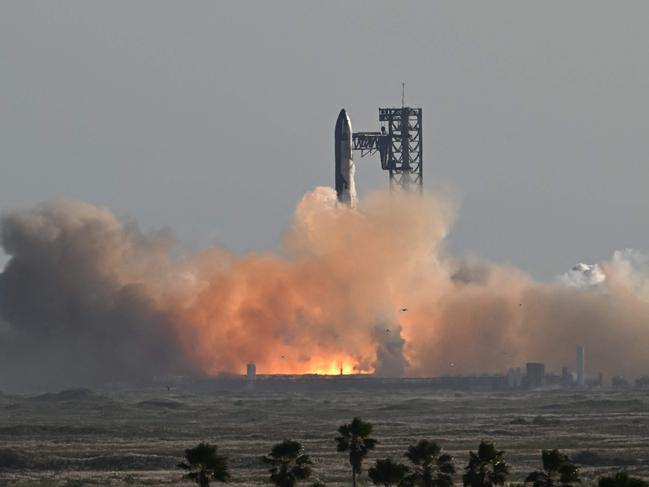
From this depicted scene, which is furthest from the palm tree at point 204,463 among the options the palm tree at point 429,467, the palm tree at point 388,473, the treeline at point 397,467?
the palm tree at point 429,467

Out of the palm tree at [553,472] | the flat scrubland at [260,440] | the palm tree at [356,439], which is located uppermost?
the flat scrubland at [260,440]

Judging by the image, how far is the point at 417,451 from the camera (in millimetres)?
104938

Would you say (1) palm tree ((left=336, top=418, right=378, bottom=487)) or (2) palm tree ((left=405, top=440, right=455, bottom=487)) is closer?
(1) palm tree ((left=336, top=418, right=378, bottom=487))

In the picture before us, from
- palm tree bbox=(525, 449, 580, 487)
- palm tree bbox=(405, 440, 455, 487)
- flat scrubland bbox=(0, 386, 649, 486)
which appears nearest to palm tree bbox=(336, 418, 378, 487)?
palm tree bbox=(405, 440, 455, 487)

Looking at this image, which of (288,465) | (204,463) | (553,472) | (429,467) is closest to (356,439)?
(429,467)

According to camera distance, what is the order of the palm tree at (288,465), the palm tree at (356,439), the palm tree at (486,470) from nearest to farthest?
the palm tree at (288,465) < the palm tree at (486,470) < the palm tree at (356,439)

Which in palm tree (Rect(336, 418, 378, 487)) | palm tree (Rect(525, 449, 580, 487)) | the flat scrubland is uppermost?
the flat scrubland

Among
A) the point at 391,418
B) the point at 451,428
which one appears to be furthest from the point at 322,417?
the point at 451,428

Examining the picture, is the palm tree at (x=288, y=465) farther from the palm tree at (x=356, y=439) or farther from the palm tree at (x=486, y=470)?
the palm tree at (x=486, y=470)

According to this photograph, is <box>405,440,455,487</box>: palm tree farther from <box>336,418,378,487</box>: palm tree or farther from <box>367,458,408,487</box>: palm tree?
<box>336,418,378,487</box>: palm tree

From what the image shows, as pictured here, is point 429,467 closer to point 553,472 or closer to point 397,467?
point 397,467

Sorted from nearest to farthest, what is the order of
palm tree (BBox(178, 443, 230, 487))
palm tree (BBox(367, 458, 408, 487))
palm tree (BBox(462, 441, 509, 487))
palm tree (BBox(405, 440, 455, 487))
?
palm tree (BBox(178, 443, 230, 487)), palm tree (BBox(462, 441, 509, 487)), palm tree (BBox(367, 458, 408, 487)), palm tree (BBox(405, 440, 455, 487))

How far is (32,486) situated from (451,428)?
192ft

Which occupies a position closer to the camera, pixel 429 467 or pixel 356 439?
pixel 356 439
